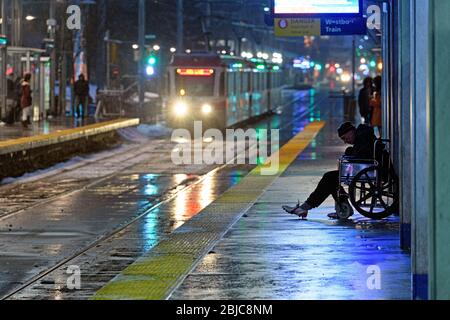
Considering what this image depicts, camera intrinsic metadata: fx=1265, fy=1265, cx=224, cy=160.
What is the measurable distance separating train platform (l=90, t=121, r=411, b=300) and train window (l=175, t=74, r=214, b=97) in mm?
24329

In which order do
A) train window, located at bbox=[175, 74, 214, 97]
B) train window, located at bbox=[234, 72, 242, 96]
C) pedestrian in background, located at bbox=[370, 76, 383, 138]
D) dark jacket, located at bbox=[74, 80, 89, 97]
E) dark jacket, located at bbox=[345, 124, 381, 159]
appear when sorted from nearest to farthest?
dark jacket, located at bbox=[345, 124, 381, 159] < pedestrian in background, located at bbox=[370, 76, 383, 138] < train window, located at bbox=[175, 74, 214, 97] < dark jacket, located at bbox=[74, 80, 89, 97] < train window, located at bbox=[234, 72, 242, 96]

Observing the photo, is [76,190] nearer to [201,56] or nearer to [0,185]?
[0,185]

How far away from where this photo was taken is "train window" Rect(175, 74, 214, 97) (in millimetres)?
43688

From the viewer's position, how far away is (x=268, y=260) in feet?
42.3

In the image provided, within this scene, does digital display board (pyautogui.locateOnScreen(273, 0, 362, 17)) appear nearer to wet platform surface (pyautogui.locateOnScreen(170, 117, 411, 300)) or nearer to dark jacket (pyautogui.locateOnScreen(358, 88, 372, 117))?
wet platform surface (pyautogui.locateOnScreen(170, 117, 411, 300))

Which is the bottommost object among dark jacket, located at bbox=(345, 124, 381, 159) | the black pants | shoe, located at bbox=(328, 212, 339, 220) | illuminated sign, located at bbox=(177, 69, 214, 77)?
shoe, located at bbox=(328, 212, 339, 220)

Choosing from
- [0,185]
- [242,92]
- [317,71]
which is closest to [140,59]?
[242,92]

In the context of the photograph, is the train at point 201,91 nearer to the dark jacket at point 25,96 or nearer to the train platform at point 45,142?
the train platform at point 45,142

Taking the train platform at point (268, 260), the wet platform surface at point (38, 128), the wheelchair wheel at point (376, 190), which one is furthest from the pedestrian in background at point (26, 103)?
the wheelchair wheel at point (376, 190)

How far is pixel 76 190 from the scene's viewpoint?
2234cm

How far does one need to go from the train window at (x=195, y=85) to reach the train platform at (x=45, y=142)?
4548 millimetres

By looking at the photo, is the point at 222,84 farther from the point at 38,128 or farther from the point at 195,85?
the point at 38,128

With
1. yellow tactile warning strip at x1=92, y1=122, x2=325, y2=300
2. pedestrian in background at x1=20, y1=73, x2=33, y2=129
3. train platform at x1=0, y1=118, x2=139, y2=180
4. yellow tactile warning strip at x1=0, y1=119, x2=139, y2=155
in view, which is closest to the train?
train platform at x1=0, y1=118, x2=139, y2=180

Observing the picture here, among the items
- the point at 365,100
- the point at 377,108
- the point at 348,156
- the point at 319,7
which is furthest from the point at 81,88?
the point at 348,156
